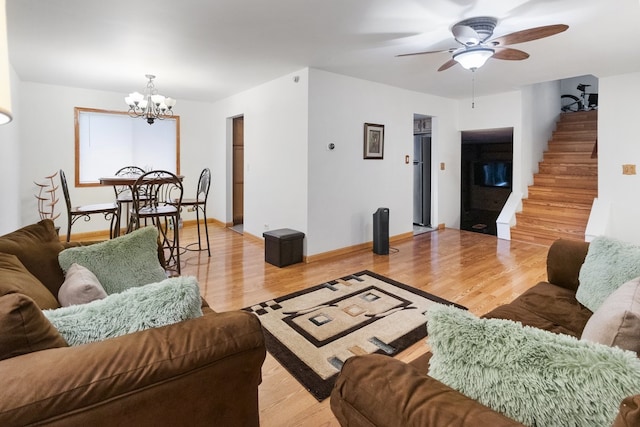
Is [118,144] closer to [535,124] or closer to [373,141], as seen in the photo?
[373,141]

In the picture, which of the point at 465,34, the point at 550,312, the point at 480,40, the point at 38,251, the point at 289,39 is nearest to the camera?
the point at 38,251

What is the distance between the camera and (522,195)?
571 centimetres

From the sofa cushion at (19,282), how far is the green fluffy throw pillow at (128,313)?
27 cm

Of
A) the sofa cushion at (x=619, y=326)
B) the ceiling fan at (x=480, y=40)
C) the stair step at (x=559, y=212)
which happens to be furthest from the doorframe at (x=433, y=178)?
the sofa cushion at (x=619, y=326)

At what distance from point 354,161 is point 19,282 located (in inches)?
149

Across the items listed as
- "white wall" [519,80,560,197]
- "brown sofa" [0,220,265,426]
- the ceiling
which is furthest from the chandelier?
"white wall" [519,80,560,197]

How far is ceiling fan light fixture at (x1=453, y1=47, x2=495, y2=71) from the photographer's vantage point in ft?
8.92

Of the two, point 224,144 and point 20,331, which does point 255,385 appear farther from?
point 224,144

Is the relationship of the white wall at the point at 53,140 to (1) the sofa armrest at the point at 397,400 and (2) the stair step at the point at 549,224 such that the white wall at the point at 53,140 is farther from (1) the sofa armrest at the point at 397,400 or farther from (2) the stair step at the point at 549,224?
(2) the stair step at the point at 549,224

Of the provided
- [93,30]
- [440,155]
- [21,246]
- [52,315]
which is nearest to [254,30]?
[93,30]

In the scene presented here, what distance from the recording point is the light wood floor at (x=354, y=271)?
1824 mm

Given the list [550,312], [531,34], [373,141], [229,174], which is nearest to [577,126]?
[373,141]

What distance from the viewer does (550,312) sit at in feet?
5.95

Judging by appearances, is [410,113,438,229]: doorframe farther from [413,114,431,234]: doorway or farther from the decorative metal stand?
the decorative metal stand
